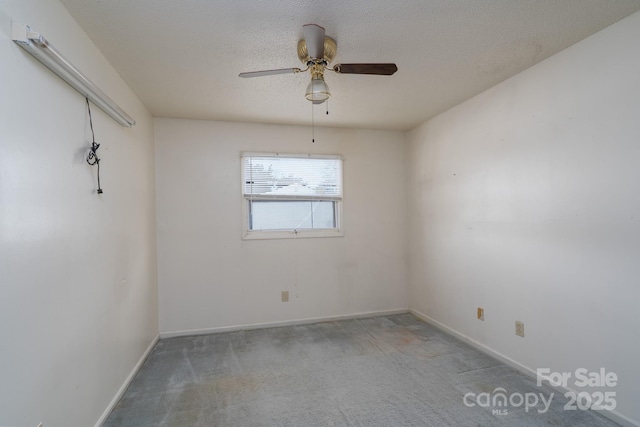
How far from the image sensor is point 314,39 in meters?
1.64

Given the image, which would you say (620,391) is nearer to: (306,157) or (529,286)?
(529,286)

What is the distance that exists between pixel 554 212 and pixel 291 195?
250 cm

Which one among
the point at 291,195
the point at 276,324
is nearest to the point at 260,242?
the point at 291,195

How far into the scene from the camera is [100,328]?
6.06 ft

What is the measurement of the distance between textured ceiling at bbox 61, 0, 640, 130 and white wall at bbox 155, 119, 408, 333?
67 centimetres

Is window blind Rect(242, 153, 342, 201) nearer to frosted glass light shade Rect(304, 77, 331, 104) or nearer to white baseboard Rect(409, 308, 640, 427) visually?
frosted glass light shade Rect(304, 77, 331, 104)

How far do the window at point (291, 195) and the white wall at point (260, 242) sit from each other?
0.10m

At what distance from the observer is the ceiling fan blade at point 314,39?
1578 millimetres

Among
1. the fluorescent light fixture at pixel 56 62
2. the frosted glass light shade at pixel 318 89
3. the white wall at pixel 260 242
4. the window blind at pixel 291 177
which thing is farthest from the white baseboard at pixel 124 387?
the frosted glass light shade at pixel 318 89

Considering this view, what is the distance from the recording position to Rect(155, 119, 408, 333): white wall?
3.25 metres

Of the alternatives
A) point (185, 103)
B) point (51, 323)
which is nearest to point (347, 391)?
point (51, 323)

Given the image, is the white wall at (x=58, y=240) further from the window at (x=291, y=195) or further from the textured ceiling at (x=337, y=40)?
the window at (x=291, y=195)

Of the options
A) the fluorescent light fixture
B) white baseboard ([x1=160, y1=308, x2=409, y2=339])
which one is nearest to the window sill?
white baseboard ([x1=160, y1=308, x2=409, y2=339])

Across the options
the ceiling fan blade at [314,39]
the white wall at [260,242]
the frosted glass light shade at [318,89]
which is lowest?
the white wall at [260,242]
